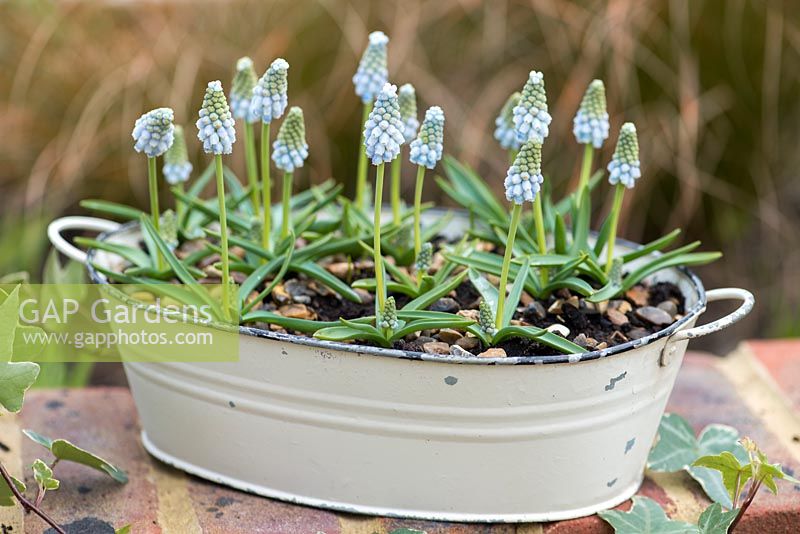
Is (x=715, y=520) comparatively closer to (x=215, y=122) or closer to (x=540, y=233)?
(x=540, y=233)

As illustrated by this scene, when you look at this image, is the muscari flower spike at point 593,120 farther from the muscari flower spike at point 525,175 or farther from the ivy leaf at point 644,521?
the ivy leaf at point 644,521

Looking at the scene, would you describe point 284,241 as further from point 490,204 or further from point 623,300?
point 623,300

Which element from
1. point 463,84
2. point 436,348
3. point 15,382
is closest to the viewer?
point 15,382

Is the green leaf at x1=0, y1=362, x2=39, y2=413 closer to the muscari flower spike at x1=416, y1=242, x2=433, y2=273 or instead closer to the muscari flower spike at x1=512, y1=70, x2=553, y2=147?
the muscari flower spike at x1=416, y1=242, x2=433, y2=273

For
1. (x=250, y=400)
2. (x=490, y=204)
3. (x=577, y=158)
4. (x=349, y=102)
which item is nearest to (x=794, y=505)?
(x=490, y=204)

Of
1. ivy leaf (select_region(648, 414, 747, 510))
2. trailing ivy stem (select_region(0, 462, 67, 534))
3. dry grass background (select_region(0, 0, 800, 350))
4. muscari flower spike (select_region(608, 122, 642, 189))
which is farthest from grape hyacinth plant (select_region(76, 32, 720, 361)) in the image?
dry grass background (select_region(0, 0, 800, 350))

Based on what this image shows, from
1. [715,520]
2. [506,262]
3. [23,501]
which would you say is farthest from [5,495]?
[715,520]
